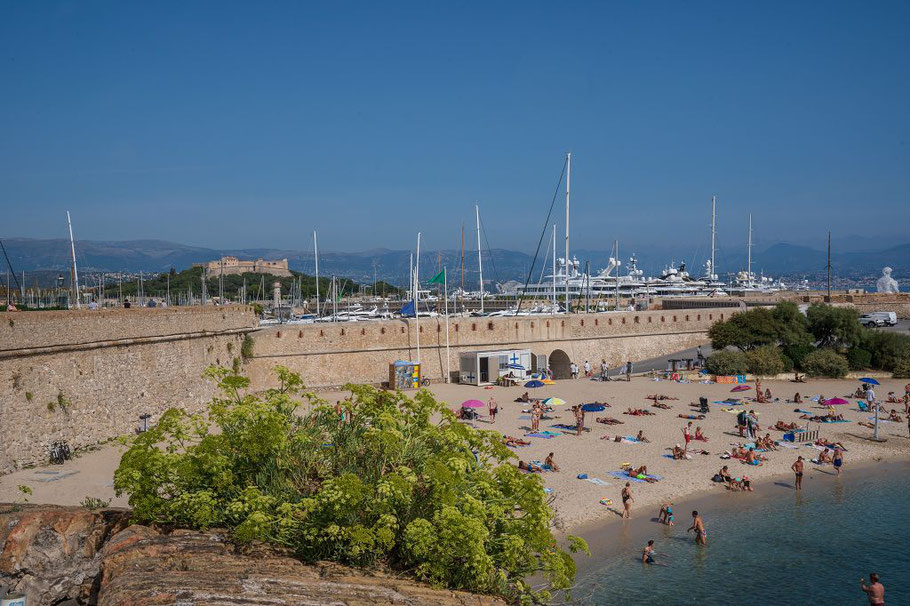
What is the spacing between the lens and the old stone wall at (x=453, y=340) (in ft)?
90.9

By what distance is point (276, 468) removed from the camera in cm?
912

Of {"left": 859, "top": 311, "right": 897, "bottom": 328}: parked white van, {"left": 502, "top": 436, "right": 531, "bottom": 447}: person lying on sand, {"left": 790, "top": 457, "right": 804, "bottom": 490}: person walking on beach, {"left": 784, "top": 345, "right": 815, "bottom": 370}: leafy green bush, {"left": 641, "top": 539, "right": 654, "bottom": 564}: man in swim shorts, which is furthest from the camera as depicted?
{"left": 859, "top": 311, "right": 897, "bottom": 328}: parked white van

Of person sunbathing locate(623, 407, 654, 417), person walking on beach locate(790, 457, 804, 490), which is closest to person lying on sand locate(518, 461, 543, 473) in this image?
person walking on beach locate(790, 457, 804, 490)

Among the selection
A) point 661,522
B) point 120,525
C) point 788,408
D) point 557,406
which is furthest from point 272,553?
point 788,408

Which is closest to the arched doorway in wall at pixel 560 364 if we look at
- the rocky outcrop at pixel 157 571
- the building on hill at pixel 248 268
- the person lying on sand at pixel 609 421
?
the person lying on sand at pixel 609 421

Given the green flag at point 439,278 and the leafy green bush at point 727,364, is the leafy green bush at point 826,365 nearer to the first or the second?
the leafy green bush at point 727,364

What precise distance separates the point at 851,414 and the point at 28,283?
169ft

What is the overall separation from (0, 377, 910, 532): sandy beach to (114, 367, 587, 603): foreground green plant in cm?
625

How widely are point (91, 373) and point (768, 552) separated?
1584 centimetres

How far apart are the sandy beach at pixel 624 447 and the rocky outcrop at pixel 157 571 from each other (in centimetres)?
563

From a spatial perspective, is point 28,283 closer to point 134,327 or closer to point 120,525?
point 134,327

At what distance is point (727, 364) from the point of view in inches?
1251

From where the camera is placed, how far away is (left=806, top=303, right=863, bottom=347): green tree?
34469 millimetres

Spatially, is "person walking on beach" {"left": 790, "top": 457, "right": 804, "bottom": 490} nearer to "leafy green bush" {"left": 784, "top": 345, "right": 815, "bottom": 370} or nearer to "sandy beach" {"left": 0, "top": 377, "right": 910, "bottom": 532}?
A: "sandy beach" {"left": 0, "top": 377, "right": 910, "bottom": 532}
